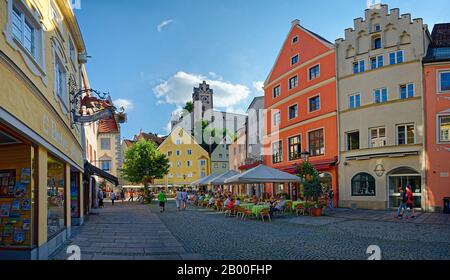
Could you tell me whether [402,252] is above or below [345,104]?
below

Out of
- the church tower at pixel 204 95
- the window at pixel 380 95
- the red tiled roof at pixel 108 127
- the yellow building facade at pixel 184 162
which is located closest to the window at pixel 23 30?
the window at pixel 380 95

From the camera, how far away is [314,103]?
31484mm

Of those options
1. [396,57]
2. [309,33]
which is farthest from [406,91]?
[309,33]

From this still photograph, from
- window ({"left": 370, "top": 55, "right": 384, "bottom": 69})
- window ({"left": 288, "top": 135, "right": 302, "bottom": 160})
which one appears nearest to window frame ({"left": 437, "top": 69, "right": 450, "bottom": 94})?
window ({"left": 370, "top": 55, "right": 384, "bottom": 69})

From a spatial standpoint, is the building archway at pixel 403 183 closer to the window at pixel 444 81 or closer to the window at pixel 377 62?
the window at pixel 444 81

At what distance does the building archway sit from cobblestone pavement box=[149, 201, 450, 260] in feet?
24.7

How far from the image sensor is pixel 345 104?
27.9 m

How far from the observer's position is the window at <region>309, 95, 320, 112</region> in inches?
1215

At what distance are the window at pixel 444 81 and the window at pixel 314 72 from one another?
9726mm

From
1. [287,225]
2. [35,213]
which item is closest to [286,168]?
[287,225]

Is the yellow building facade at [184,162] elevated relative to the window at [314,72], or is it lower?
lower

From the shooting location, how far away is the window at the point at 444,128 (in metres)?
22.4
